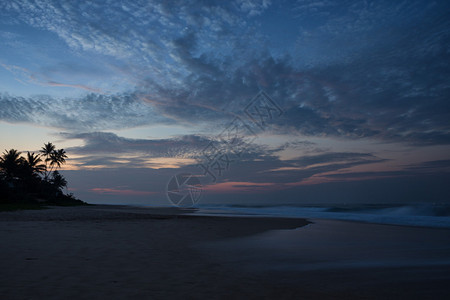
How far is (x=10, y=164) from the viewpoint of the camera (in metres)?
54.4

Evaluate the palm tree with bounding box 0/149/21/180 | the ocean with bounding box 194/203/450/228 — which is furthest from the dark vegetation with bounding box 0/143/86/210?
the ocean with bounding box 194/203/450/228

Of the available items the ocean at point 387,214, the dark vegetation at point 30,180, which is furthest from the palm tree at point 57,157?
the ocean at point 387,214

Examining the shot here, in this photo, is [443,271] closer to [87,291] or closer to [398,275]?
[398,275]

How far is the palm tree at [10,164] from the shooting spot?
54.2 meters

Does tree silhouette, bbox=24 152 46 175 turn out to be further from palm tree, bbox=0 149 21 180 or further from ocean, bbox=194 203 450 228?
ocean, bbox=194 203 450 228

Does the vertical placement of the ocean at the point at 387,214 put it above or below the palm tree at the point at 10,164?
below

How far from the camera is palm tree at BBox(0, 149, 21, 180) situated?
5422 centimetres

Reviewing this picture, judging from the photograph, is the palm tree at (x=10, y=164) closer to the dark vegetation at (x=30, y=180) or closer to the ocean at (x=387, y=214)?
the dark vegetation at (x=30, y=180)

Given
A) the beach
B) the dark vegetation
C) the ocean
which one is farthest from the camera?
the dark vegetation

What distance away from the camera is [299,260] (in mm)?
7578

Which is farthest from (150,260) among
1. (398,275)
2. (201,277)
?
(398,275)

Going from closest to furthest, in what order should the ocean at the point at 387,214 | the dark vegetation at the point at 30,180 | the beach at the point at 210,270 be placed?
the beach at the point at 210,270, the ocean at the point at 387,214, the dark vegetation at the point at 30,180

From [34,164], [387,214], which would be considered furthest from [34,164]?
[387,214]

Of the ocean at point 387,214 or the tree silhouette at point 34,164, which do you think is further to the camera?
the tree silhouette at point 34,164
